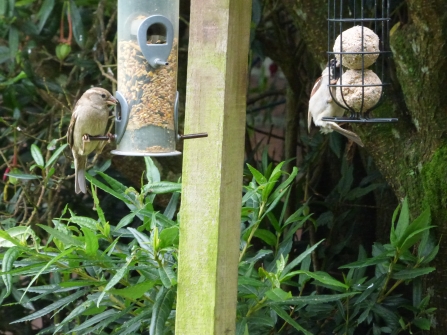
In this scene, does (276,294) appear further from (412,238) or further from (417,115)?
(417,115)

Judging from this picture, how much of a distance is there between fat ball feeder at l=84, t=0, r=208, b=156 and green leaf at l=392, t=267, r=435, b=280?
1.00 meters

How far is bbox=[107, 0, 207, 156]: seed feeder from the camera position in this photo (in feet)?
7.63

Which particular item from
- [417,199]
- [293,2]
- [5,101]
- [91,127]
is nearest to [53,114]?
[5,101]

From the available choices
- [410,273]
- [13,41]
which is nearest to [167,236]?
[410,273]

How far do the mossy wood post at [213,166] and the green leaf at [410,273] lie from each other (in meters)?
0.94

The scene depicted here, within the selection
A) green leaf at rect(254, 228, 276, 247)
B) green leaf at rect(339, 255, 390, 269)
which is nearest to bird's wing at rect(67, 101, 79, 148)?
green leaf at rect(254, 228, 276, 247)

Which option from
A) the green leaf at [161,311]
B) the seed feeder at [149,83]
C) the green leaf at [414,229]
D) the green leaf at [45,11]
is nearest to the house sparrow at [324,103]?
the green leaf at [414,229]

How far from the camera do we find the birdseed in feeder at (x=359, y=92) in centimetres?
231

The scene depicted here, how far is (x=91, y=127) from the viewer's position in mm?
2898

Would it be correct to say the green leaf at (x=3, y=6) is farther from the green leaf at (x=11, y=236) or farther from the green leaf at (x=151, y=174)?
the green leaf at (x=11, y=236)

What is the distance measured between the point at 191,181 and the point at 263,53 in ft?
6.12

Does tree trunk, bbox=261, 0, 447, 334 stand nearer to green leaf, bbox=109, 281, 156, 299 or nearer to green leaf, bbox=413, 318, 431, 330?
green leaf, bbox=413, 318, 431, 330

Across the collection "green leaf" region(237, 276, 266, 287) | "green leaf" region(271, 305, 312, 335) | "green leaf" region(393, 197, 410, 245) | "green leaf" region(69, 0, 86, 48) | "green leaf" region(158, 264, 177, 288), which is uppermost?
"green leaf" region(69, 0, 86, 48)

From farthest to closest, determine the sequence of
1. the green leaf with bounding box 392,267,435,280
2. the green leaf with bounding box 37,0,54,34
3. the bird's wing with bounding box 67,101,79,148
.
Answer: the green leaf with bounding box 37,0,54,34, the bird's wing with bounding box 67,101,79,148, the green leaf with bounding box 392,267,435,280
